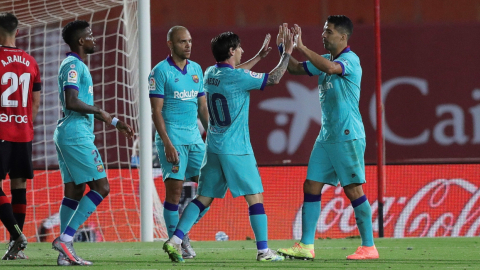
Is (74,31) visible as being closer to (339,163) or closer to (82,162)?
(82,162)

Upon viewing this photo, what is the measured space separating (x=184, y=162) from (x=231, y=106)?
67 centimetres

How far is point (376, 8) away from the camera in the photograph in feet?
24.7

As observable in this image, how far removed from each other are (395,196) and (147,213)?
3657 mm

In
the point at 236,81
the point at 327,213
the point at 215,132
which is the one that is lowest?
the point at 327,213

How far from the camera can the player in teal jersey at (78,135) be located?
4857 millimetres

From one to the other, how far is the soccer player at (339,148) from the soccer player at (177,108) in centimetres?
68

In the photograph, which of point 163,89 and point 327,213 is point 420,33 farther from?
point 163,89

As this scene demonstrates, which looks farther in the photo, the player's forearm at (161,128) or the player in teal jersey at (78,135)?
the player's forearm at (161,128)

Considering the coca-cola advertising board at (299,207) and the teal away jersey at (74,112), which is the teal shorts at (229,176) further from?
the coca-cola advertising board at (299,207)

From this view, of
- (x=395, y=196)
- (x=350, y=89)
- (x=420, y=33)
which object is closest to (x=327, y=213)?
(x=395, y=196)

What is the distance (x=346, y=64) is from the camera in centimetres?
508

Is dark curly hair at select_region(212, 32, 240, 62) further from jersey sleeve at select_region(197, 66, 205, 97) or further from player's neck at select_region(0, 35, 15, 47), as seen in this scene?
player's neck at select_region(0, 35, 15, 47)

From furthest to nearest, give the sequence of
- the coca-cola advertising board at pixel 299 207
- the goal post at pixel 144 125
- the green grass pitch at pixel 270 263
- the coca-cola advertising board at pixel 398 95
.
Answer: the coca-cola advertising board at pixel 398 95, the coca-cola advertising board at pixel 299 207, the goal post at pixel 144 125, the green grass pitch at pixel 270 263

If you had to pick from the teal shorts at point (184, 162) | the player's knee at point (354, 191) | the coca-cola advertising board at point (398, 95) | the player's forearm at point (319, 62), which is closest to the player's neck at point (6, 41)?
the teal shorts at point (184, 162)
